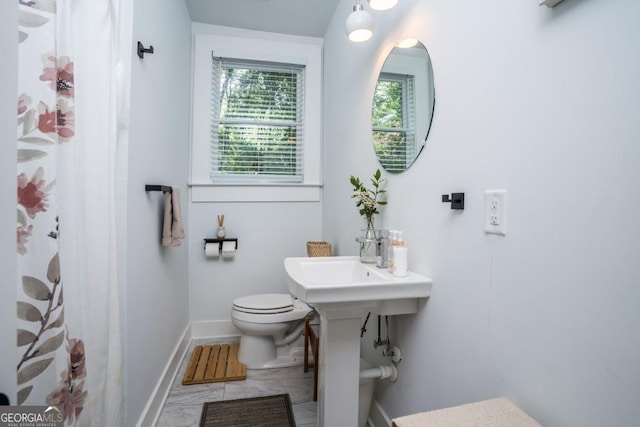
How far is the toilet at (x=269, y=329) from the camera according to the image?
6.49 ft

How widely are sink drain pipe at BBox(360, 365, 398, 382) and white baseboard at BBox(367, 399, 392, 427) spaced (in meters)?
0.20

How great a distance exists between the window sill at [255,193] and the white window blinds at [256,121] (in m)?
0.07

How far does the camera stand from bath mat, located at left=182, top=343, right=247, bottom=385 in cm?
192

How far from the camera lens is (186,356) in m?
2.23

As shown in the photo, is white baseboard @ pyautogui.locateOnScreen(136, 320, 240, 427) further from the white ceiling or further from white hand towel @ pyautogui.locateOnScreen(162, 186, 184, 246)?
the white ceiling

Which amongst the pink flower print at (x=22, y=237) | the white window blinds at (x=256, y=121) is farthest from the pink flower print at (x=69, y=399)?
the white window blinds at (x=256, y=121)

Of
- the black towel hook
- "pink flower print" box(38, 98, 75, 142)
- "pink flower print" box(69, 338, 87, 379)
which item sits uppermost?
the black towel hook

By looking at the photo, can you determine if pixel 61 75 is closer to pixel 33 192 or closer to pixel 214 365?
pixel 33 192

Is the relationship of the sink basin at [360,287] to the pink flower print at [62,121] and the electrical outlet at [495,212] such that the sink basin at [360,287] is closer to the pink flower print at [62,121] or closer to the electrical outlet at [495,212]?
the electrical outlet at [495,212]

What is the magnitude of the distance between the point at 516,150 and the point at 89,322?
122 cm

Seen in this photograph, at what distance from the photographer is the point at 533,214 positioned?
711 millimetres

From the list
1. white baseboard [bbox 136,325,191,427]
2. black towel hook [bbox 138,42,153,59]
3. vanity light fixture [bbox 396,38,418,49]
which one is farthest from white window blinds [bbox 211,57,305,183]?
vanity light fixture [bbox 396,38,418,49]

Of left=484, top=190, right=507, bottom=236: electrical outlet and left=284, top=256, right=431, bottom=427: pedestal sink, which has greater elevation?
left=484, top=190, right=507, bottom=236: electrical outlet

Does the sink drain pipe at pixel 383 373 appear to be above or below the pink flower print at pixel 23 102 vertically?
below
